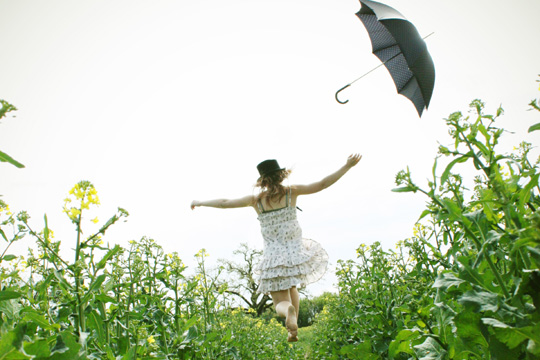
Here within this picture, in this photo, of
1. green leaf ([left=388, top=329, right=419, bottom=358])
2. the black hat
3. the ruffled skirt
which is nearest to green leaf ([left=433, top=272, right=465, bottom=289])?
green leaf ([left=388, top=329, right=419, bottom=358])

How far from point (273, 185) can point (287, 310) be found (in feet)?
6.30

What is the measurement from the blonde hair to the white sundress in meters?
0.15

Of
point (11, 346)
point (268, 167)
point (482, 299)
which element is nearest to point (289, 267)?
point (268, 167)

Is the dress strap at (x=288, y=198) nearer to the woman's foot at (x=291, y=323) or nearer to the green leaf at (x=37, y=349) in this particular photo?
the woman's foot at (x=291, y=323)

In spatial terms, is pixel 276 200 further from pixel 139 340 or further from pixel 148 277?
pixel 139 340

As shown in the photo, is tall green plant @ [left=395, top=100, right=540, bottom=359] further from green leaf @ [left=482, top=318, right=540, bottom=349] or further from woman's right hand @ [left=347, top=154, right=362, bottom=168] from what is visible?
woman's right hand @ [left=347, top=154, right=362, bottom=168]

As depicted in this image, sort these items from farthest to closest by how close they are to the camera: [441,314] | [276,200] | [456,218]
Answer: [276,200] < [441,314] < [456,218]

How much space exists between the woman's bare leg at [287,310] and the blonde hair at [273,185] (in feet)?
4.44

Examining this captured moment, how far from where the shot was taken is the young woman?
513 cm

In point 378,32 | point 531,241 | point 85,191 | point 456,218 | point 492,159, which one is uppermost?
point 378,32

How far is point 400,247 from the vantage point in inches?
143

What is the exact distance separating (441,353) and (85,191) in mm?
1608

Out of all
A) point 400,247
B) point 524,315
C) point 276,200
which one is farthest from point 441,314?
point 276,200

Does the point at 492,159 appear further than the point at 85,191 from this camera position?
No
